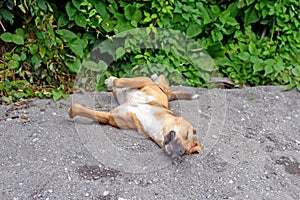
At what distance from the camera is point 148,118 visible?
10.1 ft

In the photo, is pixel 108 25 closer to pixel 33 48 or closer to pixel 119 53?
pixel 119 53

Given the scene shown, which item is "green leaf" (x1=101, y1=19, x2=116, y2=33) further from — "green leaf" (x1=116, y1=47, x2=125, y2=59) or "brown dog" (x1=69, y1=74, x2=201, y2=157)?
"brown dog" (x1=69, y1=74, x2=201, y2=157)

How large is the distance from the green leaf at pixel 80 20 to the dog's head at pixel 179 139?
155 centimetres

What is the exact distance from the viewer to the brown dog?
2.92 metres

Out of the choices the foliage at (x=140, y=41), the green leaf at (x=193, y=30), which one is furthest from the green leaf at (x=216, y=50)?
the green leaf at (x=193, y=30)

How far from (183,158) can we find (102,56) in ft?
5.60

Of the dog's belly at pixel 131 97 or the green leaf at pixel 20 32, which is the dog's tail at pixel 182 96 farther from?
the green leaf at pixel 20 32

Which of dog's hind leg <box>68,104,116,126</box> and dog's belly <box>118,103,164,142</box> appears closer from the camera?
dog's belly <box>118,103,164,142</box>

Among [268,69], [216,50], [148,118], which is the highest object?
[148,118]

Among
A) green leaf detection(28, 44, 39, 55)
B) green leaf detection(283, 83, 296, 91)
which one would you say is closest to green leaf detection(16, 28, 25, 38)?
green leaf detection(28, 44, 39, 55)

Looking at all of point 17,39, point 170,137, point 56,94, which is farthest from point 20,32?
point 170,137

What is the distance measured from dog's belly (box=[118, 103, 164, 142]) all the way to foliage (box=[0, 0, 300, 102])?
888 millimetres

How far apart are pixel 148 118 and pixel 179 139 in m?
0.30

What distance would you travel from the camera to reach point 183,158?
9.73ft
